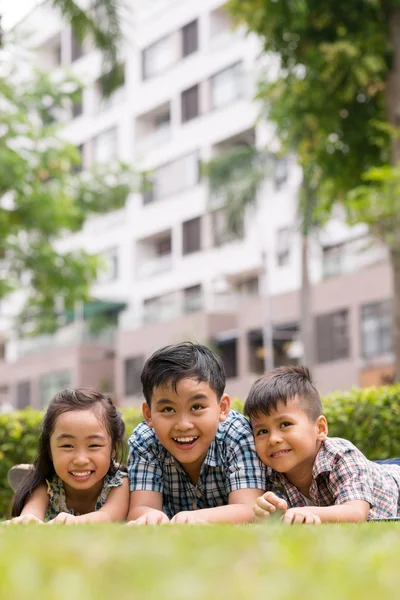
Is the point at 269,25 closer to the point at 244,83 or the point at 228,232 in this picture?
the point at 228,232

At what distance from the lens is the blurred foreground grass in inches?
51.2

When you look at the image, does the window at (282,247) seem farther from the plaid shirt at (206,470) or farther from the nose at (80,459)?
the nose at (80,459)

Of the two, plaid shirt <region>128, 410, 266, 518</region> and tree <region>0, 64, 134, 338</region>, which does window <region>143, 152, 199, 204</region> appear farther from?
plaid shirt <region>128, 410, 266, 518</region>

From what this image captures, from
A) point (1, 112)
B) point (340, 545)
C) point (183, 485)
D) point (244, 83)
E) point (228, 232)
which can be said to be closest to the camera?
point (340, 545)

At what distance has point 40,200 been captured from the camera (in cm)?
1925

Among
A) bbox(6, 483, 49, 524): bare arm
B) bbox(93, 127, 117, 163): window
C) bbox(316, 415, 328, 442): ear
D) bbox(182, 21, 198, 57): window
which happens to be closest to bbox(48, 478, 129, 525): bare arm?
bbox(6, 483, 49, 524): bare arm

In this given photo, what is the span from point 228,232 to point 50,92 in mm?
12343

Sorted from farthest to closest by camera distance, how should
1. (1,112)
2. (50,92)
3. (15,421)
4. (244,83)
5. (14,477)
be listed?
(244,83) → (50,92) → (1,112) → (15,421) → (14,477)

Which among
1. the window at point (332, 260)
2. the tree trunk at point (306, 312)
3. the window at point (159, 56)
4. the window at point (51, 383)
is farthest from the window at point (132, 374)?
the tree trunk at point (306, 312)

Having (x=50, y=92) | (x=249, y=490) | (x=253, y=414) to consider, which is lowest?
(x=249, y=490)

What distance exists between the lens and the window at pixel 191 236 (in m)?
43.6

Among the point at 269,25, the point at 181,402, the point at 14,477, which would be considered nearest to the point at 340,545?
the point at 181,402

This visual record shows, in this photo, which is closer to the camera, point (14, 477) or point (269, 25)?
point (14, 477)

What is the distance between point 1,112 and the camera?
1941 centimetres
